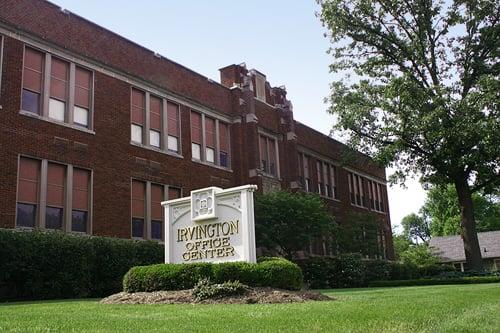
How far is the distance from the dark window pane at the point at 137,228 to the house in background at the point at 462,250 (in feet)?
129

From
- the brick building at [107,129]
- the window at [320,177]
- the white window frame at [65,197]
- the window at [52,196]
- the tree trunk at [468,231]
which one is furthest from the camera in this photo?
the window at [320,177]

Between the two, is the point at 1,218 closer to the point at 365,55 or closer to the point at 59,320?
the point at 59,320

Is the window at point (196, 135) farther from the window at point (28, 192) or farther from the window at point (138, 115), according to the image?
the window at point (28, 192)

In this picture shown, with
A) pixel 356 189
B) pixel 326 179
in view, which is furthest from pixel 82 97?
pixel 356 189

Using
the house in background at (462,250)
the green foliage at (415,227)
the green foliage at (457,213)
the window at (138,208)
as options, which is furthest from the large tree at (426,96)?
the green foliage at (415,227)

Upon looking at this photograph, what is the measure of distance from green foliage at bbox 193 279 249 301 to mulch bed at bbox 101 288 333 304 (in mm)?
124

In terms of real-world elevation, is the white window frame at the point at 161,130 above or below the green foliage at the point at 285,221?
above

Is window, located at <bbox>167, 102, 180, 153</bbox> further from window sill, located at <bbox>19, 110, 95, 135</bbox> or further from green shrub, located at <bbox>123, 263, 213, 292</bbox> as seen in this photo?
green shrub, located at <bbox>123, 263, 213, 292</bbox>

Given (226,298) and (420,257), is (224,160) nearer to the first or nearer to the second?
(226,298)

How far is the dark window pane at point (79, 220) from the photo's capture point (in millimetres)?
19500

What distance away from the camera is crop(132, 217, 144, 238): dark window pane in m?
21.9

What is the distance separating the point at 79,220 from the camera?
1973 centimetres

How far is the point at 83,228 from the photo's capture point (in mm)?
19797

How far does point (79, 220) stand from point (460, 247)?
4822 centimetres
